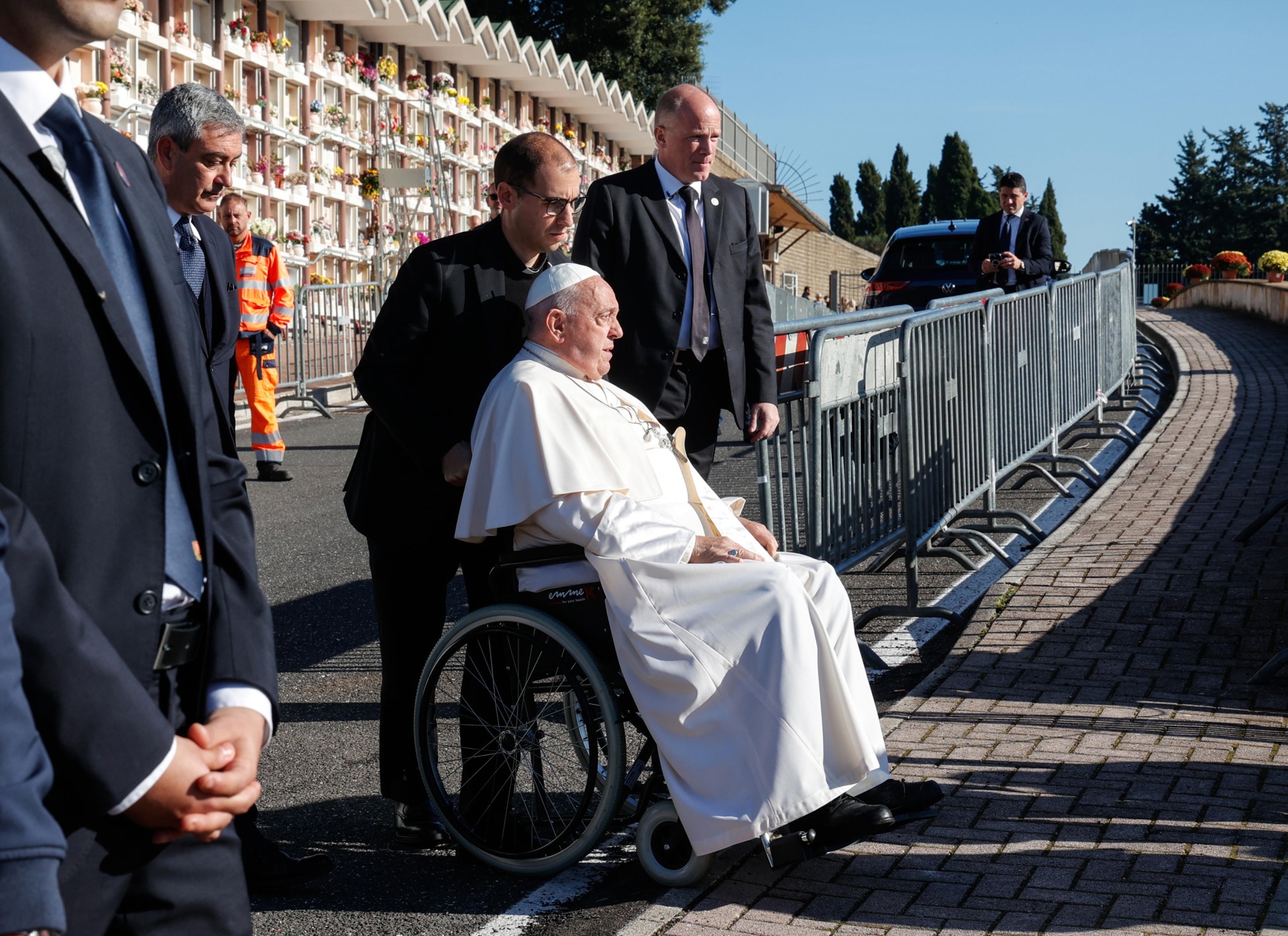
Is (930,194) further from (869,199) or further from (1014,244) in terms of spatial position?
(1014,244)

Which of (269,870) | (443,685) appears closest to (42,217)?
(269,870)

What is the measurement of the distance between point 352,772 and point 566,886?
1233 mm

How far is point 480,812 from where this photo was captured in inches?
161

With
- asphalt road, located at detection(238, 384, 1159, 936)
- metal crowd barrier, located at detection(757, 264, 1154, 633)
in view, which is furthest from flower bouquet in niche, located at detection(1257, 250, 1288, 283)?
asphalt road, located at detection(238, 384, 1159, 936)

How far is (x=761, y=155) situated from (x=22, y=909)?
2039 inches

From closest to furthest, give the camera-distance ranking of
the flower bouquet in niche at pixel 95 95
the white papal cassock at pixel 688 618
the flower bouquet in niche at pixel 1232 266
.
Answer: the white papal cassock at pixel 688 618, the flower bouquet in niche at pixel 95 95, the flower bouquet in niche at pixel 1232 266

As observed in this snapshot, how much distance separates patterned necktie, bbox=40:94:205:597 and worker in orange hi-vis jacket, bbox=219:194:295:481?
923cm

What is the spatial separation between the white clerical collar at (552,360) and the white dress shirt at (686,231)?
1133mm

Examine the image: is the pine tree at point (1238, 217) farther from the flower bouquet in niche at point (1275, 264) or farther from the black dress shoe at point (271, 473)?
the black dress shoe at point (271, 473)

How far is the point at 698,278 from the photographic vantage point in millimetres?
5375

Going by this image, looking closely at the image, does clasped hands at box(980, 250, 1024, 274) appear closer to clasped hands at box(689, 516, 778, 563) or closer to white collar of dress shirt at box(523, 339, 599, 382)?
white collar of dress shirt at box(523, 339, 599, 382)

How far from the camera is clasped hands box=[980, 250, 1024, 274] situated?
39.9 ft

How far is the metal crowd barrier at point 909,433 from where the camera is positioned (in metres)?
6.51

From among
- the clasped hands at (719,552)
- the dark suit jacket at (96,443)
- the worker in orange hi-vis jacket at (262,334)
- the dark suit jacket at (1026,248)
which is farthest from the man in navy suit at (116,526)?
the dark suit jacket at (1026,248)
